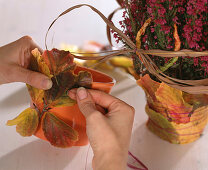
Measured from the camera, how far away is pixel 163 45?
491 mm

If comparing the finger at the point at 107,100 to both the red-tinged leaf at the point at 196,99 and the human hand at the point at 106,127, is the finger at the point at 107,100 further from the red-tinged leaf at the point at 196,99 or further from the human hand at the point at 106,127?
the red-tinged leaf at the point at 196,99

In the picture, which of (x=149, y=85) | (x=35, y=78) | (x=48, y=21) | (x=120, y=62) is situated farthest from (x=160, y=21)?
(x=48, y=21)

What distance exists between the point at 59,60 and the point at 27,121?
0.15 m

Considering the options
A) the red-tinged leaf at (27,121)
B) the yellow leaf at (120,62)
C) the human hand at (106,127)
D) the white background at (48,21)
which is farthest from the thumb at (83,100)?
the white background at (48,21)

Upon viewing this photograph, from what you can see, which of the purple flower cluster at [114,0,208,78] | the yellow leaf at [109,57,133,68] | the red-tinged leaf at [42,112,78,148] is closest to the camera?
the purple flower cluster at [114,0,208,78]

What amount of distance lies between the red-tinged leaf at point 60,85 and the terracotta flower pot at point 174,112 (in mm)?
139

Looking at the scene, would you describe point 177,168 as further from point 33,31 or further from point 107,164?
point 33,31

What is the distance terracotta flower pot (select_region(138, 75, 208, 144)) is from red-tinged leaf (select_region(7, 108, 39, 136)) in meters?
0.22

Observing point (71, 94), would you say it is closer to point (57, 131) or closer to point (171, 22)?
point (57, 131)

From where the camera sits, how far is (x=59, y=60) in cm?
51

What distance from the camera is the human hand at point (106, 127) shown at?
0.46 m

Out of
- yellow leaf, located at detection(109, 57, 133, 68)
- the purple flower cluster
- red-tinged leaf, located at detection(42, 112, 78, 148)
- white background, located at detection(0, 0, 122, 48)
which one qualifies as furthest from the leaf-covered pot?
white background, located at detection(0, 0, 122, 48)

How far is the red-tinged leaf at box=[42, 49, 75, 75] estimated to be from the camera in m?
0.51

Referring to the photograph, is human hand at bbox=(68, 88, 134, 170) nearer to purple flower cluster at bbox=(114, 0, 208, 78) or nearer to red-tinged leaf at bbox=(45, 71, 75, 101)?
red-tinged leaf at bbox=(45, 71, 75, 101)
